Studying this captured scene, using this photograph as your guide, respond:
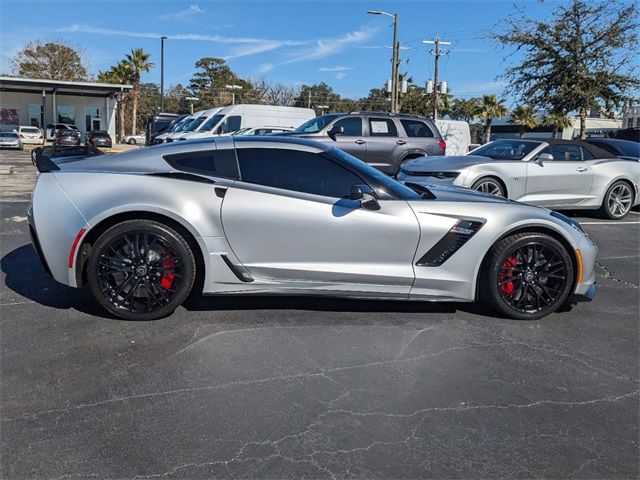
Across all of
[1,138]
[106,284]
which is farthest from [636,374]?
[1,138]

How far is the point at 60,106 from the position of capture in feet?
153

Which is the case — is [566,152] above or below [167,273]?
above

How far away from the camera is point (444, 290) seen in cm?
420

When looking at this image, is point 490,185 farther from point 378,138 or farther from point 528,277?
point 528,277

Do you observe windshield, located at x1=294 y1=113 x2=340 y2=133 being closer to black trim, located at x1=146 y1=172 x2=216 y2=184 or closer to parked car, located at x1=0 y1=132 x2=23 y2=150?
black trim, located at x1=146 y1=172 x2=216 y2=184

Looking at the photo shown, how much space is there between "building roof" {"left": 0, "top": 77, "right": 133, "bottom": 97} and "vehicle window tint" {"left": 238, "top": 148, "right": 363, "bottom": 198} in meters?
40.5

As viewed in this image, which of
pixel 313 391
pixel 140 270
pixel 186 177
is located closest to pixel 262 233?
pixel 186 177

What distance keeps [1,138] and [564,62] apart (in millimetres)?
29761

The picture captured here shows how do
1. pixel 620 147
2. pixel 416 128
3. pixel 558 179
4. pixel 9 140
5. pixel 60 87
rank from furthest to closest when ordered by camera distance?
1. pixel 60 87
2. pixel 9 140
3. pixel 416 128
4. pixel 620 147
5. pixel 558 179

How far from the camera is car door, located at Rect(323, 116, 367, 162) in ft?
40.7

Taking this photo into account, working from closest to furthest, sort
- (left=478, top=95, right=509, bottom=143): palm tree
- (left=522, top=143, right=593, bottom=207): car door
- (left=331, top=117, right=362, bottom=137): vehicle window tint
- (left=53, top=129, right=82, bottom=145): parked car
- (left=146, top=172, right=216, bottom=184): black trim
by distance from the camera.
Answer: (left=146, top=172, right=216, bottom=184): black trim, (left=522, top=143, right=593, bottom=207): car door, (left=331, top=117, right=362, bottom=137): vehicle window tint, (left=53, top=129, right=82, bottom=145): parked car, (left=478, top=95, right=509, bottom=143): palm tree

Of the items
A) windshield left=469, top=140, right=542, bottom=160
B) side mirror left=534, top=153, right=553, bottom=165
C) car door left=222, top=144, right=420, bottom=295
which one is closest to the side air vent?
car door left=222, top=144, right=420, bottom=295

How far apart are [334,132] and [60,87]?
36513 millimetres

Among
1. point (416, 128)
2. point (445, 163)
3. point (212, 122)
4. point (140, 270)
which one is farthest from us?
point (212, 122)
